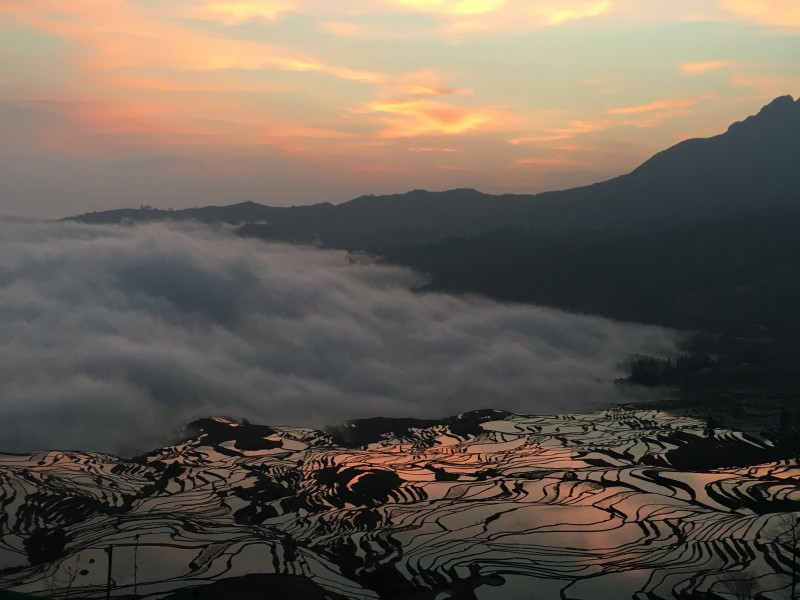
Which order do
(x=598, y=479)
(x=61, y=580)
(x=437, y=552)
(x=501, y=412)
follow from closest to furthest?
(x=61, y=580)
(x=437, y=552)
(x=598, y=479)
(x=501, y=412)

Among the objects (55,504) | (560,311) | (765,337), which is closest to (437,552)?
(55,504)

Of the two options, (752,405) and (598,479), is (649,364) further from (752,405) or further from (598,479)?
(598,479)

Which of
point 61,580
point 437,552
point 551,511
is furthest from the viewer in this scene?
point 551,511

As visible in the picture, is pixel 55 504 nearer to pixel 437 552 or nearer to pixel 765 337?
pixel 437 552

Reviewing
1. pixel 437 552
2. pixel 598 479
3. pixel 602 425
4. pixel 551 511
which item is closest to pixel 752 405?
pixel 602 425

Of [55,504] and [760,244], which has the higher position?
[760,244]

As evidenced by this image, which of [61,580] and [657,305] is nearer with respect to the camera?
[61,580]
